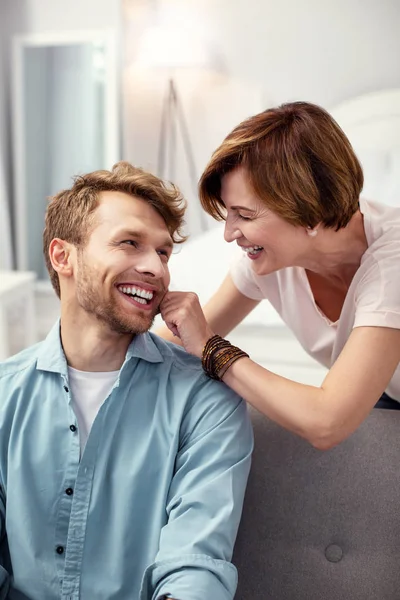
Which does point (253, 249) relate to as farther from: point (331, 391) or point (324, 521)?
point (324, 521)

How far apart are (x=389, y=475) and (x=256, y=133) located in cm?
72

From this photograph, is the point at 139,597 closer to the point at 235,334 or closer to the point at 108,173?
the point at 108,173

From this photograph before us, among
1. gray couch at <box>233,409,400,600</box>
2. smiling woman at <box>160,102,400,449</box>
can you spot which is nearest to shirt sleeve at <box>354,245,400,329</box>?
smiling woman at <box>160,102,400,449</box>

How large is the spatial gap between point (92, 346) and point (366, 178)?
85.3 inches

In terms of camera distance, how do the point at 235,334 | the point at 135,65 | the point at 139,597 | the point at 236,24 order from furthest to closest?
1. the point at 135,65
2. the point at 236,24
3. the point at 235,334
4. the point at 139,597

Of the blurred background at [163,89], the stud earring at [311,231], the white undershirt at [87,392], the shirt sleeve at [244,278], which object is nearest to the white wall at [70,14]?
the blurred background at [163,89]


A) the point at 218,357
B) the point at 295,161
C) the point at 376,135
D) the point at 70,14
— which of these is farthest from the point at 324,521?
the point at 70,14

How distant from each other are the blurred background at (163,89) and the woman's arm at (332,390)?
5.20 feet

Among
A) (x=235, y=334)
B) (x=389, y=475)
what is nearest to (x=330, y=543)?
(x=389, y=475)

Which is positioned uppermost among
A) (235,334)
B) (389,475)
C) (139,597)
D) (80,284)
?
(80,284)

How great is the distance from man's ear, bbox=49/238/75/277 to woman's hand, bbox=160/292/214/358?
20 cm

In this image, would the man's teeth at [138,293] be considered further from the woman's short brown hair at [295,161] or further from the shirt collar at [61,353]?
the woman's short brown hair at [295,161]

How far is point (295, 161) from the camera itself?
141 centimetres

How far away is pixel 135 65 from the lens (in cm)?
394
